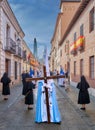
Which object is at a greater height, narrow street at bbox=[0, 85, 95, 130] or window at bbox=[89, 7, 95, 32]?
window at bbox=[89, 7, 95, 32]

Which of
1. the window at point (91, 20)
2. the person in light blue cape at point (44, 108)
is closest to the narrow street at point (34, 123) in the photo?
the person in light blue cape at point (44, 108)

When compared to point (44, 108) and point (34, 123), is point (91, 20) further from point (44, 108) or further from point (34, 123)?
point (34, 123)

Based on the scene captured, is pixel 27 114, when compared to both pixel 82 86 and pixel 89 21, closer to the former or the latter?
pixel 82 86

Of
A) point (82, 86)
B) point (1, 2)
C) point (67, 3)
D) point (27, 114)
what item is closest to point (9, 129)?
point (27, 114)

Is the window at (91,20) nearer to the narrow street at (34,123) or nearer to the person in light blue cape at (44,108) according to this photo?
the narrow street at (34,123)

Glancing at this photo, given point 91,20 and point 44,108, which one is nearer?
point 44,108

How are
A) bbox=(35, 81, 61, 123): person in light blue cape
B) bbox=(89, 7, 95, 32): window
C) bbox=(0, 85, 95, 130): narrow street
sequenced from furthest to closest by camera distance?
bbox=(89, 7, 95, 32): window, bbox=(35, 81, 61, 123): person in light blue cape, bbox=(0, 85, 95, 130): narrow street

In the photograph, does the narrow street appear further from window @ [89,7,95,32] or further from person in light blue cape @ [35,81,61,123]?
window @ [89,7,95,32]

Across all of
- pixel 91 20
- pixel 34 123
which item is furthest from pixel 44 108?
pixel 91 20

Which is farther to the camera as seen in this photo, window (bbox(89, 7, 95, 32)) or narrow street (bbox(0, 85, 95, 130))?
window (bbox(89, 7, 95, 32))

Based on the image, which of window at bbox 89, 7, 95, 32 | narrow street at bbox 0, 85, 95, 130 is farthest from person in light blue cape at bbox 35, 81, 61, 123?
window at bbox 89, 7, 95, 32

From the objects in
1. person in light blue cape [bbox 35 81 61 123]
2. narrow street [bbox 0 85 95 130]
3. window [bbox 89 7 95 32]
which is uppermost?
window [bbox 89 7 95 32]

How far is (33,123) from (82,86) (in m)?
3.26

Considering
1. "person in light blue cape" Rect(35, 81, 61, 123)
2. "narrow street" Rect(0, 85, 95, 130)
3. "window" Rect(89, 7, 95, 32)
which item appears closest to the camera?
"narrow street" Rect(0, 85, 95, 130)
